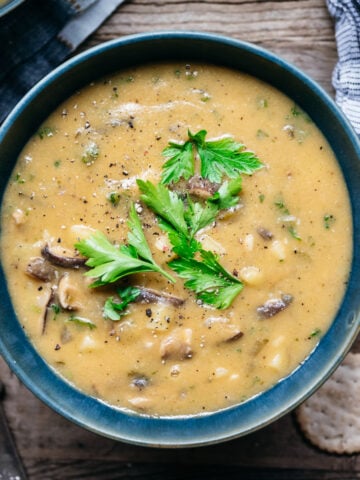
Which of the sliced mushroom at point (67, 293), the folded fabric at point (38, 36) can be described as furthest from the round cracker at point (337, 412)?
the folded fabric at point (38, 36)

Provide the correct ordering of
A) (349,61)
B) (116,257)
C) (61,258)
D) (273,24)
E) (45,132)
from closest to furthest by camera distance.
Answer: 1. (116,257)
2. (61,258)
3. (45,132)
4. (349,61)
5. (273,24)

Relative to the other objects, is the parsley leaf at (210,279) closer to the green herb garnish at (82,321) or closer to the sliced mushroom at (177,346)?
the sliced mushroom at (177,346)

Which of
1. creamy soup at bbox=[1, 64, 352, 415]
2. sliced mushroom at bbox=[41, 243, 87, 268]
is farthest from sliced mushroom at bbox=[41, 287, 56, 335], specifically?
sliced mushroom at bbox=[41, 243, 87, 268]

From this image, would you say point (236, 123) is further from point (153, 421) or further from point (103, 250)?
point (153, 421)

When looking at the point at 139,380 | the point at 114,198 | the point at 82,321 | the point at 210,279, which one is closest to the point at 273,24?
the point at 114,198

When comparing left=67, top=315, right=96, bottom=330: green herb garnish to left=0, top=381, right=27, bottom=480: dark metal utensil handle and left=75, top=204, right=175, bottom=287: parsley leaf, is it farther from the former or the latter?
left=0, top=381, right=27, bottom=480: dark metal utensil handle

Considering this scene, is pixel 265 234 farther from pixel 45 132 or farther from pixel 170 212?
pixel 45 132

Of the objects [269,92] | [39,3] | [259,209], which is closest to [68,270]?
[259,209]

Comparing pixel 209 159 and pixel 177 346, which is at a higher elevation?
pixel 209 159
